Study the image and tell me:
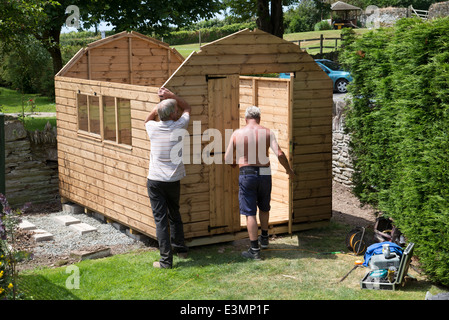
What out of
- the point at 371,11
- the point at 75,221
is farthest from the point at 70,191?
the point at 371,11

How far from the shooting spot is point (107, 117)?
10.2 m

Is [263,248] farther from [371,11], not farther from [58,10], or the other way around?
[371,11]

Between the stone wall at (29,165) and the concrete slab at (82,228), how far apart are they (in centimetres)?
290

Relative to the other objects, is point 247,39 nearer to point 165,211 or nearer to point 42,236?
point 165,211

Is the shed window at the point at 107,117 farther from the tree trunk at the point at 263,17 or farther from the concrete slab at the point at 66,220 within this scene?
the tree trunk at the point at 263,17

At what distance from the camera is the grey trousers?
8038 millimetres

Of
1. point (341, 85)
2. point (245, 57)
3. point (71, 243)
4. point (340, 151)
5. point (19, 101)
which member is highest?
point (245, 57)

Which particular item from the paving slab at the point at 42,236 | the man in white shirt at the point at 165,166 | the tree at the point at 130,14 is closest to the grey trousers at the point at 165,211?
the man in white shirt at the point at 165,166

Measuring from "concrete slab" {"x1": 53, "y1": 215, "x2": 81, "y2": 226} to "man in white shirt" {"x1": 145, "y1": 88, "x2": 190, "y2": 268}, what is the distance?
3.14 metres

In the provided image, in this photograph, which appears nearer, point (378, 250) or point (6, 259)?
point (6, 259)

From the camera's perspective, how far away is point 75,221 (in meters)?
10.8

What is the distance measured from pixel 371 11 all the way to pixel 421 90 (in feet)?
183

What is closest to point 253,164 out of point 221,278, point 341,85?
point 221,278

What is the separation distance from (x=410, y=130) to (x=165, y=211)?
130 inches
